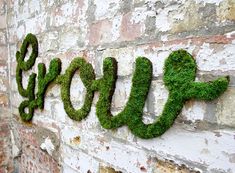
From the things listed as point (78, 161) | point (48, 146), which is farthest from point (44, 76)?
point (78, 161)

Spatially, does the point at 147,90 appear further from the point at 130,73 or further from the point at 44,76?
the point at 44,76

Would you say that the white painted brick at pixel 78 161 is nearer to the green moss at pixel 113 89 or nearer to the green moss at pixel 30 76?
the green moss at pixel 113 89

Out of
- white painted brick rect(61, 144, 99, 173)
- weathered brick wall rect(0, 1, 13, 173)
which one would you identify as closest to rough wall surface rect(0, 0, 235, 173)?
white painted brick rect(61, 144, 99, 173)

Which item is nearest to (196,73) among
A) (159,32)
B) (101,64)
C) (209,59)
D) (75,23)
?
(209,59)

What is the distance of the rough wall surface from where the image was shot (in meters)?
1.18

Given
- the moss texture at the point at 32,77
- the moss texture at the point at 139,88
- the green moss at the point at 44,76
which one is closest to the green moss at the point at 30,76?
the moss texture at the point at 32,77

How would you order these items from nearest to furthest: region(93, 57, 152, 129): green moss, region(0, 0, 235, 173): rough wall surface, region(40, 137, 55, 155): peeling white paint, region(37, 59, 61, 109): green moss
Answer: region(0, 0, 235, 173): rough wall surface → region(93, 57, 152, 129): green moss → region(37, 59, 61, 109): green moss → region(40, 137, 55, 155): peeling white paint

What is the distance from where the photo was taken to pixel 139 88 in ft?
4.68

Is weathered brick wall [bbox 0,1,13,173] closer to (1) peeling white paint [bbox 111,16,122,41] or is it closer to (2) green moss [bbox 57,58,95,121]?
(2) green moss [bbox 57,58,95,121]

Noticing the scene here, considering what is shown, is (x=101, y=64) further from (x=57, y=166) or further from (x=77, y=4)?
(x=57, y=166)

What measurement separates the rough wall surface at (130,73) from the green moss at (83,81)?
0.12ft

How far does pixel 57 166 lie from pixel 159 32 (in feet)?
4.20

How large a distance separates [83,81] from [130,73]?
0.36 meters

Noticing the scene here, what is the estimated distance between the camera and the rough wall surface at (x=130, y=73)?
3.86 ft
